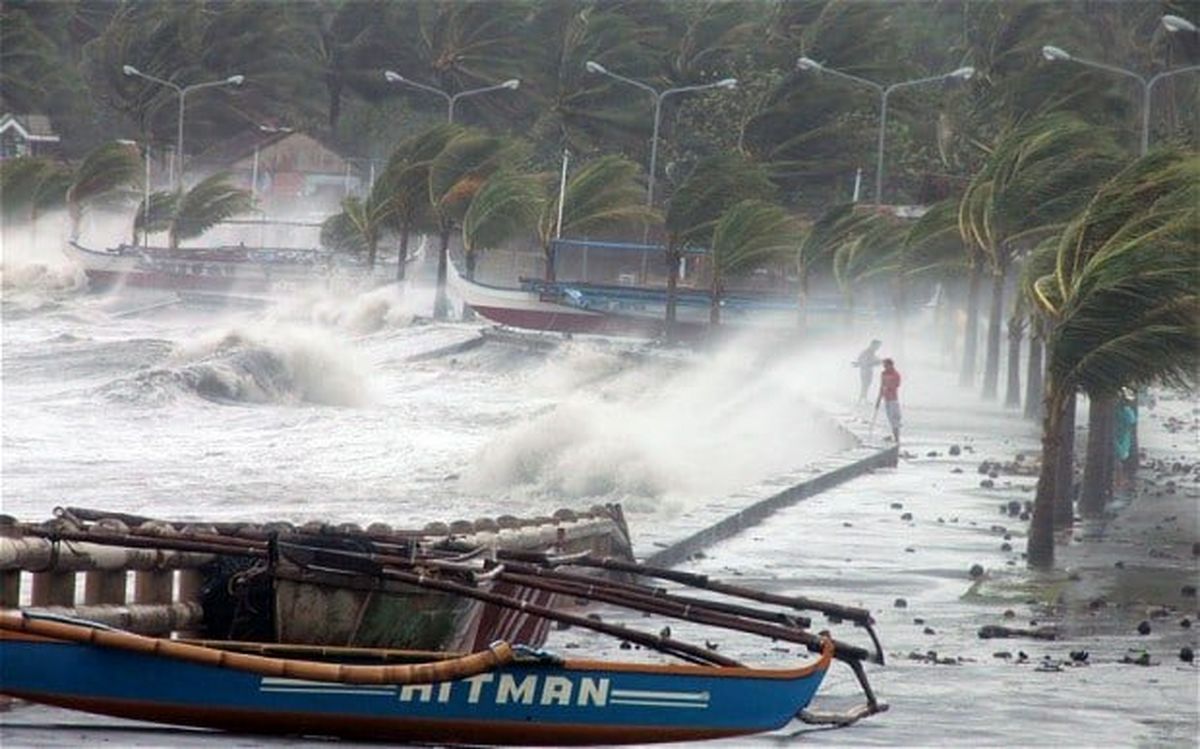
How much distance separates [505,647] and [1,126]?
124806 mm

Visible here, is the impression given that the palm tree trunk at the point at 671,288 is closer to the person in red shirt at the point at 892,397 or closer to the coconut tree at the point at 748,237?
the coconut tree at the point at 748,237

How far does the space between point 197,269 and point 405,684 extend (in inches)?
Answer: 3389

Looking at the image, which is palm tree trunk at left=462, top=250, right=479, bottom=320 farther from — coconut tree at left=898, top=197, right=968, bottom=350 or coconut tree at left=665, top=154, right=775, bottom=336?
coconut tree at left=898, top=197, right=968, bottom=350

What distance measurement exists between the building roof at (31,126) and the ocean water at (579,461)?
57.2 metres

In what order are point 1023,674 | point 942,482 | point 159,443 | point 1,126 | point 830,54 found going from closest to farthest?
point 1023,674, point 942,482, point 159,443, point 830,54, point 1,126

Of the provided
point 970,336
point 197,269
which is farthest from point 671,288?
point 197,269

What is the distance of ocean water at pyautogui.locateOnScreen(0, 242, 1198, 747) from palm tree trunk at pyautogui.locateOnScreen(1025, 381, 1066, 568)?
1.36 ft

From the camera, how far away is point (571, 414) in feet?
111

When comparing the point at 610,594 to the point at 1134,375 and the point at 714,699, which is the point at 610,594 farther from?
the point at 1134,375

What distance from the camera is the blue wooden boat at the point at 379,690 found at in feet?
35.6

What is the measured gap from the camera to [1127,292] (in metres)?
20.4

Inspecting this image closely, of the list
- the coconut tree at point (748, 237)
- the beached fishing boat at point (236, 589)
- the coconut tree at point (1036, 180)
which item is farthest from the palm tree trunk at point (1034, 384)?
the beached fishing boat at point (236, 589)

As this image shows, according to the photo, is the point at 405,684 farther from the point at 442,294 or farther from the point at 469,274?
the point at 442,294

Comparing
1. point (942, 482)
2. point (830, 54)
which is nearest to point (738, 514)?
point (942, 482)
